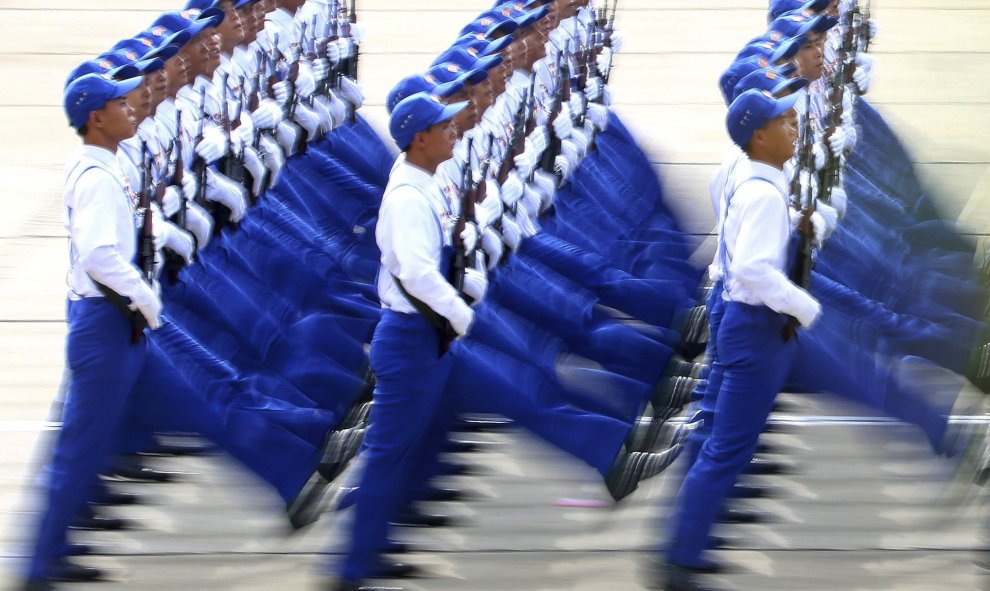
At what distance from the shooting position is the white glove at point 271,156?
21.1ft

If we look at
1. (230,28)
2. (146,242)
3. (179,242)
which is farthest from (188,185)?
(230,28)

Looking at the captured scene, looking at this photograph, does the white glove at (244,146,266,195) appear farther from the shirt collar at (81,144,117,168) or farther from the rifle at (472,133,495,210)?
the shirt collar at (81,144,117,168)

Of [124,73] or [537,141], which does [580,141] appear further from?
[124,73]

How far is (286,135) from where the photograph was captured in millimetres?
6688

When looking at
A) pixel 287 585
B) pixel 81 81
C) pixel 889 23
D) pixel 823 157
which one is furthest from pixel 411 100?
pixel 889 23

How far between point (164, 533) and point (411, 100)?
157 cm

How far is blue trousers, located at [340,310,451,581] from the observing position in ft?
15.4

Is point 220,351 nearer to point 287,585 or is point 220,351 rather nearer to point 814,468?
point 287,585

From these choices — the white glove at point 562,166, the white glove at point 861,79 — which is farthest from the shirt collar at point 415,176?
the white glove at point 861,79

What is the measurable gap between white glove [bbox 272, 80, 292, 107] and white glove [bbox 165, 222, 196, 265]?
4.69 ft

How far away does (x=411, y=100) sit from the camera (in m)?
4.88

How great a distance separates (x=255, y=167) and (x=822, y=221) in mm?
2274

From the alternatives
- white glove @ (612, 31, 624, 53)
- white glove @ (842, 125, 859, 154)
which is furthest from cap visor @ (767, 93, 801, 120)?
white glove @ (612, 31, 624, 53)

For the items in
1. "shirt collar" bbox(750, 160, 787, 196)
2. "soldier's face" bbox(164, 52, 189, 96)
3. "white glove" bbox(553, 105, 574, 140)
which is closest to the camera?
"shirt collar" bbox(750, 160, 787, 196)
